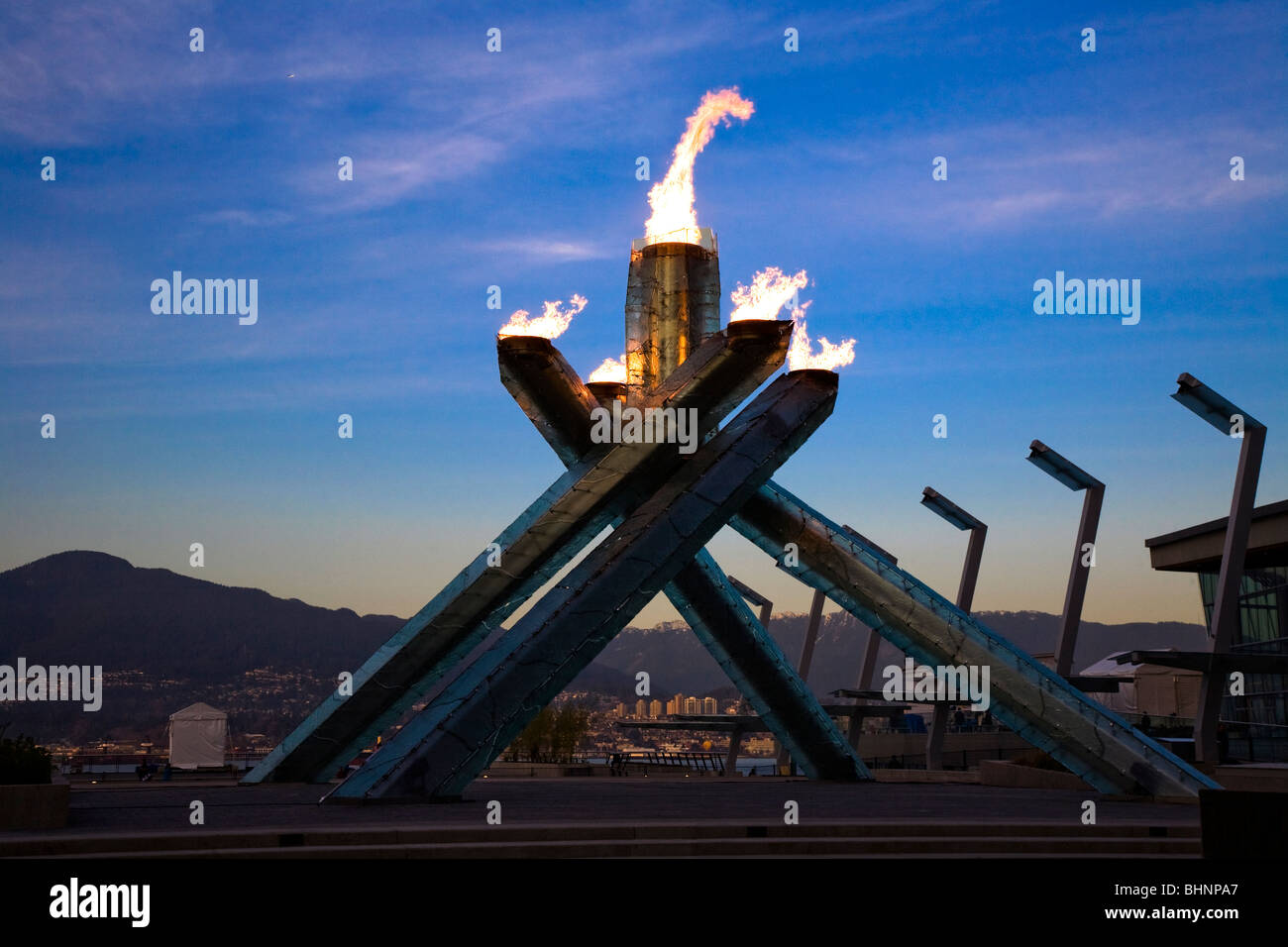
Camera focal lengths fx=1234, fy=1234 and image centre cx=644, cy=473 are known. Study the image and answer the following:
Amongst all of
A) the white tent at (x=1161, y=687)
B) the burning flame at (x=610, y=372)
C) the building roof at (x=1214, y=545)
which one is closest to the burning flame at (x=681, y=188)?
the burning flame at (x=610, y=372)

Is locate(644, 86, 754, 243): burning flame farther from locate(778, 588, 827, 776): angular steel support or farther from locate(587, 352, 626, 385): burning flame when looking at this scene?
locate(778, 588, 827, 776): angular steel support

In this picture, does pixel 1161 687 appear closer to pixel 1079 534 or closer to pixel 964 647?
pixel 1079 534

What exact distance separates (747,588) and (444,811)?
30.2m

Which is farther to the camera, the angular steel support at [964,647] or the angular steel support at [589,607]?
the angular steel support at [964,647]

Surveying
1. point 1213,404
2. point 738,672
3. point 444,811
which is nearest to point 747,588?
point 738,672

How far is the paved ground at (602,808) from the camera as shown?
14.1 meters

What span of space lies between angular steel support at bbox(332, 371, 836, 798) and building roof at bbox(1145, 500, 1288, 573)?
14987 millimetres

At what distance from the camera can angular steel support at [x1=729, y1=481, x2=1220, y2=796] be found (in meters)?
20.5

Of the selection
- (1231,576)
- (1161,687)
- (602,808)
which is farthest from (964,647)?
(1161,687)

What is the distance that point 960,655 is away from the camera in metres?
22.0

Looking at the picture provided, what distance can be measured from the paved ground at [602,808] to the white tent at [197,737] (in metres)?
16.2

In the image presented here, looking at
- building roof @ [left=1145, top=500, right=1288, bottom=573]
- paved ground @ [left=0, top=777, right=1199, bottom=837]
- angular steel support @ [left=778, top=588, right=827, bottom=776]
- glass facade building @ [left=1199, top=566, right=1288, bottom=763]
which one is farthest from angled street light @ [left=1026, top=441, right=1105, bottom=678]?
angular steel support @ [left=778, top=588, right=827, bottom=776]

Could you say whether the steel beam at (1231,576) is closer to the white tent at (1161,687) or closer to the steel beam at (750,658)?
the steel beam at (750,658)
